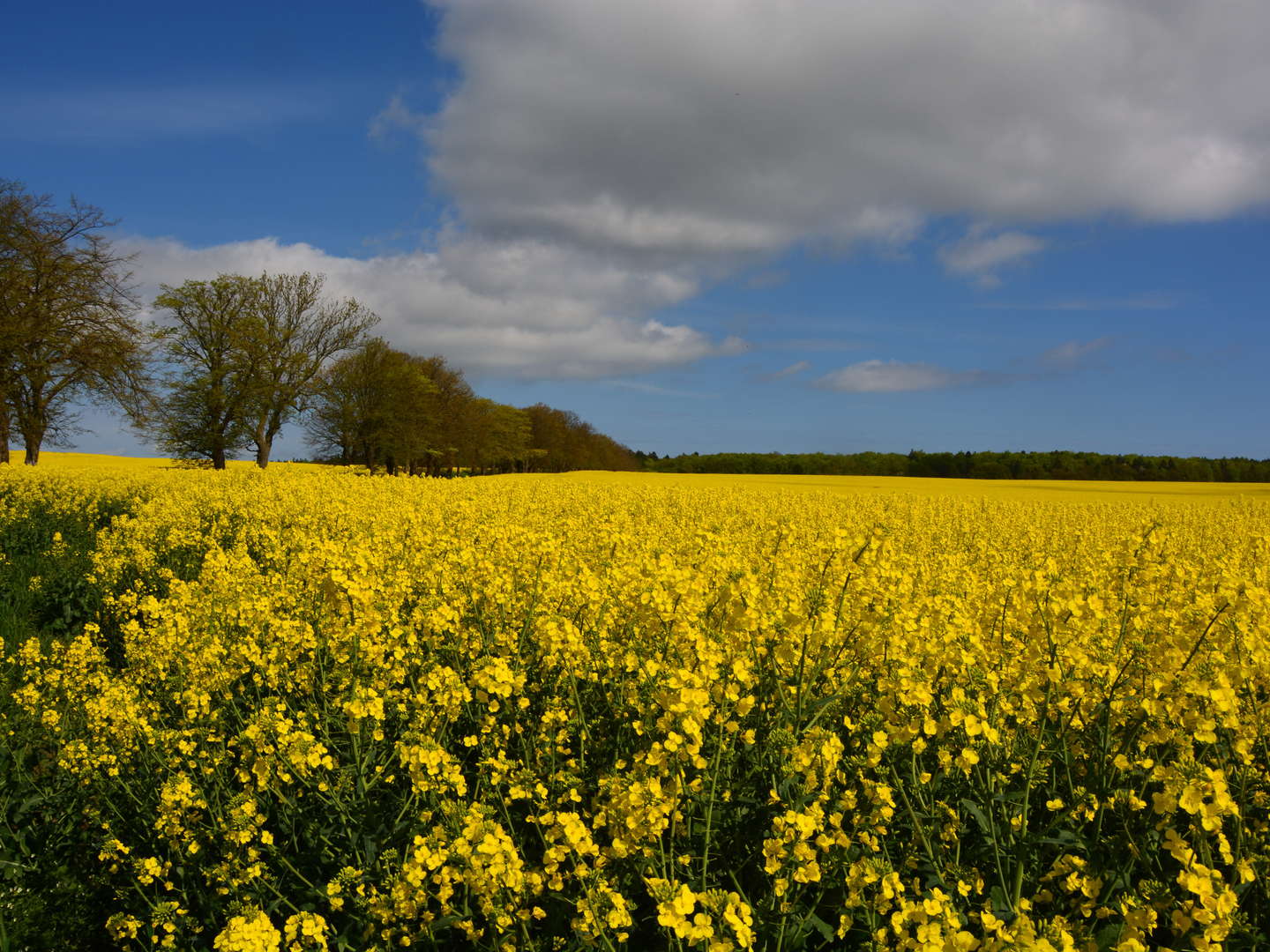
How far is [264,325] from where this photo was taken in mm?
37812

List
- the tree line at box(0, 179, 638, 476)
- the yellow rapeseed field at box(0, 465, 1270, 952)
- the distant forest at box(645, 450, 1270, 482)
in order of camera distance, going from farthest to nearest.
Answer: the distant forest at box(645, 450, 1270, 482) → the tree line at box(0, 179, 638, 476) → the yellow rapeseed field at box(0, 465, 1270, 952)

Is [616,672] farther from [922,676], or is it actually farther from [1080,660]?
[1080,660]

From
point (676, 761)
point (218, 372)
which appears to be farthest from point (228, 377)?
point (676, 761)

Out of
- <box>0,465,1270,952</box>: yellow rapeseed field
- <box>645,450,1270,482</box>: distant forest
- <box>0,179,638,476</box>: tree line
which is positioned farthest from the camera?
<box>645,450,1270,482</box>: distant forest

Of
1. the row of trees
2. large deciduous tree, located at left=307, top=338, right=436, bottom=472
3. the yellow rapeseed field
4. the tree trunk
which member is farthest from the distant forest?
the yellow rapeseed field

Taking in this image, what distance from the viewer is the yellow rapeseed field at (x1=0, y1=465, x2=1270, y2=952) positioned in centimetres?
263

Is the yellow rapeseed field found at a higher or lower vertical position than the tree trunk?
lower

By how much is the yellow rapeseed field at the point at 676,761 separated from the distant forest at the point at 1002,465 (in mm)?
53544

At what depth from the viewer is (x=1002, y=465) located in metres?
56.8

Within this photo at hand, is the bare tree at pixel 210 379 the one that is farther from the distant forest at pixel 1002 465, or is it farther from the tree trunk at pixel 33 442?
the distant forest at pixel 1002 465

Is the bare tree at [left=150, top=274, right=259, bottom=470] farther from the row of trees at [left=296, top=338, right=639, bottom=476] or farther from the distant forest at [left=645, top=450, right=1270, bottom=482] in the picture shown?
the distant forest at [left=645, top=450, right=1270, bottom=482]

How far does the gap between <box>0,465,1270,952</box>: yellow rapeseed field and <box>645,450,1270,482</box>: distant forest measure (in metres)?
53.5

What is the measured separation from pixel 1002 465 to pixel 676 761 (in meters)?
60.9

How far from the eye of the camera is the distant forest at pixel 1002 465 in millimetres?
51406
